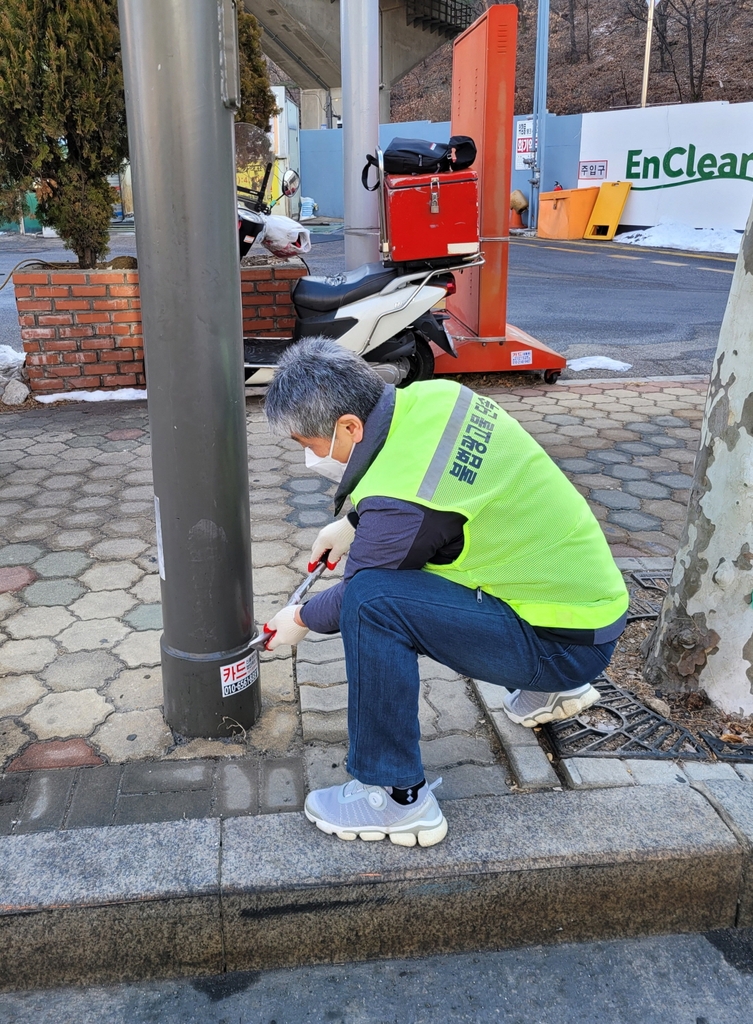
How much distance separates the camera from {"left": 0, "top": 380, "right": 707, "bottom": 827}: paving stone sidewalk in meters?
2.54

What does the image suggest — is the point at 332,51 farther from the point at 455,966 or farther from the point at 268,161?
the point at 455,966

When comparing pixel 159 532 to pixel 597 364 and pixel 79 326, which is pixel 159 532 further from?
pixel 597 364

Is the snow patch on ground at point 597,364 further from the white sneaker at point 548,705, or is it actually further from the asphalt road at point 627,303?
the white sneaker at point 548,705

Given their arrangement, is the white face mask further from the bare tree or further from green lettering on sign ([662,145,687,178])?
the bare tree

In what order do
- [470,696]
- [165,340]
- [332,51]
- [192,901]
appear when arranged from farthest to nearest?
[332,51]
[470,696]
[165,340]
[192,901]

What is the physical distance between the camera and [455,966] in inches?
80.1

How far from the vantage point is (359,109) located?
6012 mm

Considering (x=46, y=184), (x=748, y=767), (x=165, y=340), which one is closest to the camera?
(x=165, y=340)

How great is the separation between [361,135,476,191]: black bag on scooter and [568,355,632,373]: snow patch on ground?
2.25 metres

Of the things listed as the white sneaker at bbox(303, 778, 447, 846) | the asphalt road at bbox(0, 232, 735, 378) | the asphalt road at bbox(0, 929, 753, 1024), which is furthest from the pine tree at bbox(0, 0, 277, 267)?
the asphalt road at bbox(0, 929, 753, 1024)

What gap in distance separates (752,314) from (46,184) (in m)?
4.95

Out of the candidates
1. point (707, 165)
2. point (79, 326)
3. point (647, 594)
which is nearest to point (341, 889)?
point (647, 594)

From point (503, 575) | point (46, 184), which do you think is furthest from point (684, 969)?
point (46, 184)

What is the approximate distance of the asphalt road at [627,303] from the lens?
7707mm
